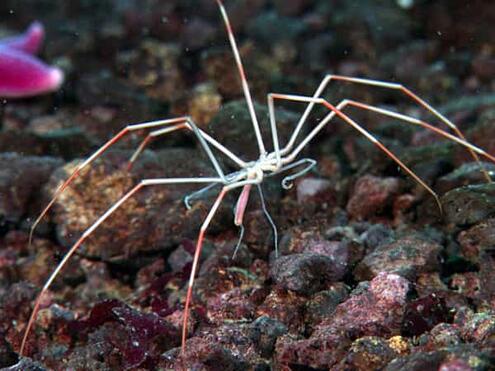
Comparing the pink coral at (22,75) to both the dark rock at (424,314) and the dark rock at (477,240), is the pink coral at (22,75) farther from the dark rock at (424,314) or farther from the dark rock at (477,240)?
the dark rock at (424,314)

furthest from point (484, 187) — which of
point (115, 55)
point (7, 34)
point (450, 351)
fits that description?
point (7, 34)

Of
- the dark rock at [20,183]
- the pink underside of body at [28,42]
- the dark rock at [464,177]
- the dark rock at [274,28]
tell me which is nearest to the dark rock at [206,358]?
the dark rock at [464,177]

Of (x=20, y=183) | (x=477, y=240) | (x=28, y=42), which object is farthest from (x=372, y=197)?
(x=28, y=42)

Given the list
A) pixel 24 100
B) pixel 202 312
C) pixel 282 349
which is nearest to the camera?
pixel 282 349

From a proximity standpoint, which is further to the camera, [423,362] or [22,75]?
[22,75]

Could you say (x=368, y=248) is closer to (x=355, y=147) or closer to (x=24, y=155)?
(x=355, y=147)

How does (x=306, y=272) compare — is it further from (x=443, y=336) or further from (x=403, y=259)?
(x=443, y=336)
